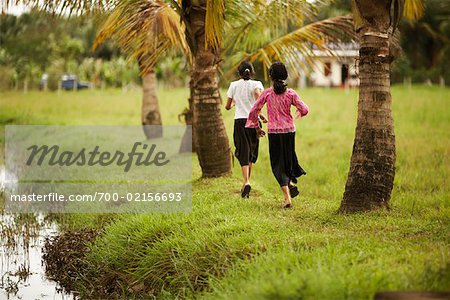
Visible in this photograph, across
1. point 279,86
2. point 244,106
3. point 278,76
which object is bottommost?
point 244,106

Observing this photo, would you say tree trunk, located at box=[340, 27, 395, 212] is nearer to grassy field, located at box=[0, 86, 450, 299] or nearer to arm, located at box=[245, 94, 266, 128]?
grassy field, located at box=[0, 86, 450, 299]

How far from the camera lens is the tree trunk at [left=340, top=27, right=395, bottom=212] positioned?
7.47 m

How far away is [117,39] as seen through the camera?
38.8 ft

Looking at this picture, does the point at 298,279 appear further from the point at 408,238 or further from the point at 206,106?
the point at 206,106

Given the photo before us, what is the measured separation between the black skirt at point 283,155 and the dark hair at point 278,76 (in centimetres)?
53

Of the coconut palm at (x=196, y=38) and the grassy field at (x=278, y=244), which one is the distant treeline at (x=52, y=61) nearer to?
the coconut palm at (x=196, y=38)

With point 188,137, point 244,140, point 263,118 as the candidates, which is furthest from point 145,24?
point 188,137

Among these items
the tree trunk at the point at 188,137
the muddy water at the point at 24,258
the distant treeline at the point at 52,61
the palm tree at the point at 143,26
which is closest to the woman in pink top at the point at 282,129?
the palm tree at the point at 143,26

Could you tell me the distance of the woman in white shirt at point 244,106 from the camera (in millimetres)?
9281

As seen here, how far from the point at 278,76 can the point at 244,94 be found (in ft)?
4.11

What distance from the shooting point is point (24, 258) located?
8.59 m

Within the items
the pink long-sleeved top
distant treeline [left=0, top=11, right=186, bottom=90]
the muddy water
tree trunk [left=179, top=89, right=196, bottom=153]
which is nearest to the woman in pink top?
the pink long-sleeved top

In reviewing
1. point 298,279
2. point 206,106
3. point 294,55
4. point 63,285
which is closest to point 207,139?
point 206,106

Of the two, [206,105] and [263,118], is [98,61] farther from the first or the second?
[263,118]
